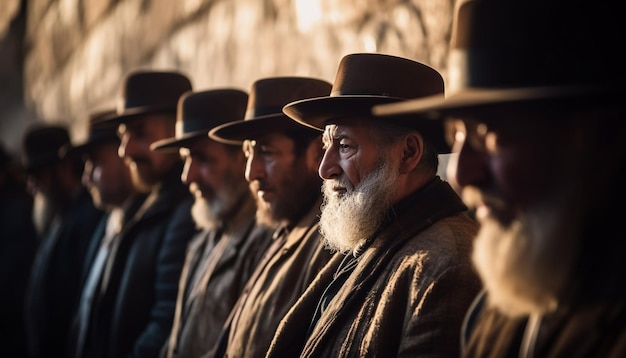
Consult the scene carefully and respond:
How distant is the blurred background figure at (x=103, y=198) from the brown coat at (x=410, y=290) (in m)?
3.36

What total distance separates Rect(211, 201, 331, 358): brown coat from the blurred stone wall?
137 centimetres

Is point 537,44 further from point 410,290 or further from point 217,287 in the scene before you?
point 217,287

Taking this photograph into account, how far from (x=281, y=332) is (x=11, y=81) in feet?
65.2

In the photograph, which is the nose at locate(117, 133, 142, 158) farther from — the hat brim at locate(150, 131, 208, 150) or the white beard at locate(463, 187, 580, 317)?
the white beard at locate(463, 187, 580, 317)

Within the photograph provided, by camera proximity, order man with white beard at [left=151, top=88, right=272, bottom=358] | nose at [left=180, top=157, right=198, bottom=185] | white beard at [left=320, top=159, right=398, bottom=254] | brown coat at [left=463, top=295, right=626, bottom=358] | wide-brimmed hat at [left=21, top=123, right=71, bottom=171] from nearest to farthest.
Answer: brown coat at [left=463, top=295, right=626, bottom=358], white beard at [left=320, top=159, right=398, bottom=254], man with white beard at [left=151, top=88, right=272, bottom=358], nose at [left=180, top=157, right=198, bottom=185], wide-brimmed hat at [left=21, top=123, right=71, bottom=171]

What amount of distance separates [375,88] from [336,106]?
171 millimetres

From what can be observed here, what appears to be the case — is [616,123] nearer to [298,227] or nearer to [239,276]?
[298,227]

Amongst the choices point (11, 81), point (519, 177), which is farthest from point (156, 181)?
point (11, 81)

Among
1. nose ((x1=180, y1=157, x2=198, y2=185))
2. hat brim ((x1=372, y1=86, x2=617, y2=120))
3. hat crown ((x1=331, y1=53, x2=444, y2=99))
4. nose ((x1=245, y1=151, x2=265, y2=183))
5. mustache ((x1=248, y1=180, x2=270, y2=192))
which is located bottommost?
nose ((x1=180, y1=157, x2=198, y2=185))

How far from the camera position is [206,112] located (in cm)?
479

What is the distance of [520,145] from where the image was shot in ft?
6.64

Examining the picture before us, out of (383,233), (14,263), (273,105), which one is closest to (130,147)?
(273,105)

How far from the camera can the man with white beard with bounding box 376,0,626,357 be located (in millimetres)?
1864

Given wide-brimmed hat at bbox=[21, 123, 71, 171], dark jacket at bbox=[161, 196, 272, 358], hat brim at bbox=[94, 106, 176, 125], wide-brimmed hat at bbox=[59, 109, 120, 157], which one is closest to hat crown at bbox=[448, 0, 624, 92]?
dark jacket at bbox=[161, 196, 272, 358]
